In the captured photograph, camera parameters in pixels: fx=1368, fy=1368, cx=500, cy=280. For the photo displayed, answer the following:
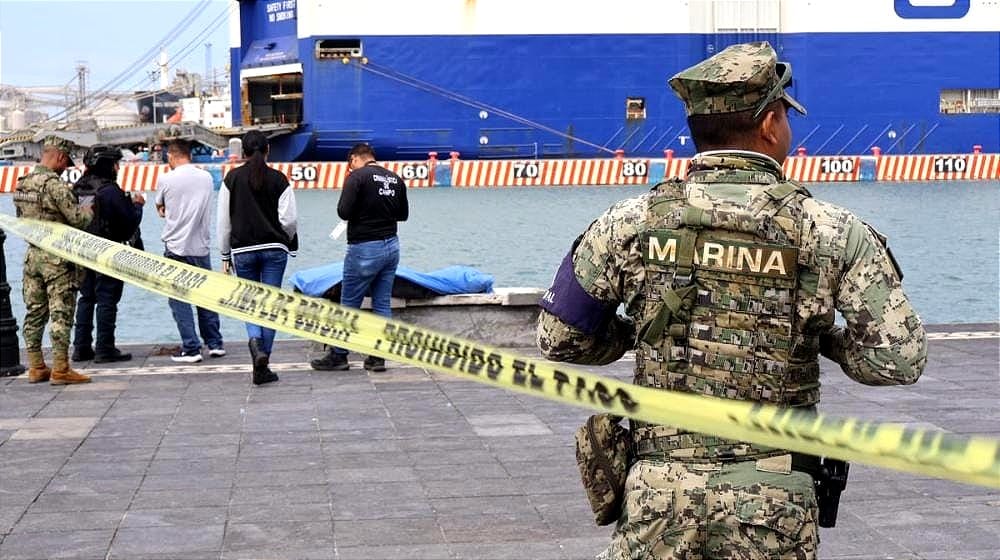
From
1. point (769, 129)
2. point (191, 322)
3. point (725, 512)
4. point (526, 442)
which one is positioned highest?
point (769, 129)

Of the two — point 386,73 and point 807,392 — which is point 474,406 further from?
point 386,73

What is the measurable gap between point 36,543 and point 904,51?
160 ft

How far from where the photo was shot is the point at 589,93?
157ft

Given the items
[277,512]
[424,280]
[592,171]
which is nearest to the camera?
[277,512]

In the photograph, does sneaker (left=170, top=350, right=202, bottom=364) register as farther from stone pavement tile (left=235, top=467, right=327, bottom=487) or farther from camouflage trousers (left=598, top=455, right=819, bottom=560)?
camouflage trousers (left=598, top=455, right=819, bottom=560)

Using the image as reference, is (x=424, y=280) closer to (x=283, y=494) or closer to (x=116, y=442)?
(x=116, y=442)

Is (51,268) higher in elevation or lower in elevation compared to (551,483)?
higher

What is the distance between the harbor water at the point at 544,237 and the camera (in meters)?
15.6

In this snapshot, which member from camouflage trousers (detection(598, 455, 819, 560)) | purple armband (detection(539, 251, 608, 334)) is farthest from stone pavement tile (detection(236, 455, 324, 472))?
camouflage trousers (detection(598, 455, 819, 560))

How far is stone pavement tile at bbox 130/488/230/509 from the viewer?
5.69m

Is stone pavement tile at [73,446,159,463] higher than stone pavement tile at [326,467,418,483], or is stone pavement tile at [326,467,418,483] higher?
stone pavement tile at [326,467,418,483]

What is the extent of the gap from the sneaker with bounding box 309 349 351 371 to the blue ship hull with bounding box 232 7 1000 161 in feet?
122

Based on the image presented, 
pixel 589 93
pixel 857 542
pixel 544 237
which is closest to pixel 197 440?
pixel 857 542

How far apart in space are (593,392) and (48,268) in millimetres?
6287
